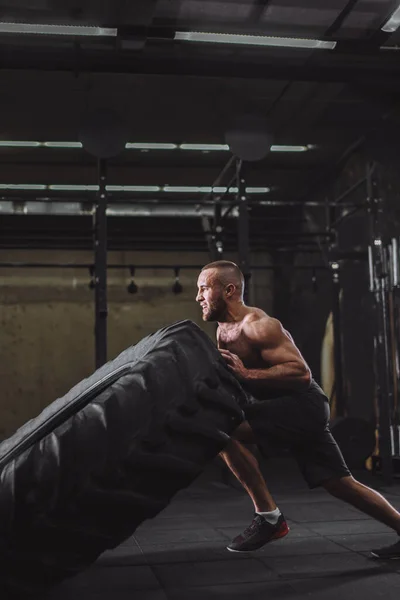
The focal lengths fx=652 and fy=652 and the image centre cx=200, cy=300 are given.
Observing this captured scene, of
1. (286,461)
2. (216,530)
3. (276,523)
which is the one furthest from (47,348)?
(276,523)

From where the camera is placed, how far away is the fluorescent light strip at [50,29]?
4570 mm

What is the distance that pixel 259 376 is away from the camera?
269 cm

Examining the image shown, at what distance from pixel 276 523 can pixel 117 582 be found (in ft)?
2.67

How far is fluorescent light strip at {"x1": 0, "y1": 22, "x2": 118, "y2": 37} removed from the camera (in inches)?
180

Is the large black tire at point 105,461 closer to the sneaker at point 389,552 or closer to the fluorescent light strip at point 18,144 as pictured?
the sneaker at point 389,552

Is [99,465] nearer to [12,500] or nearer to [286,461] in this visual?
[12,500]

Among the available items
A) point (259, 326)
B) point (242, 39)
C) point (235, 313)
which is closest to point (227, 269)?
point (235, 313)

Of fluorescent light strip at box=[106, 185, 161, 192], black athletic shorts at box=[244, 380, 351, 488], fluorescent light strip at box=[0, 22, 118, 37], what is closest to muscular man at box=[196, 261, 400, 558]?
black athletic shorts at box=[244, 380, 351, 488]

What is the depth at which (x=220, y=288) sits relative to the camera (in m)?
2.97

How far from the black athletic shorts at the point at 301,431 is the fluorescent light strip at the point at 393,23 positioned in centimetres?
295

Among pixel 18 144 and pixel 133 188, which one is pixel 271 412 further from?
pixel 133 188

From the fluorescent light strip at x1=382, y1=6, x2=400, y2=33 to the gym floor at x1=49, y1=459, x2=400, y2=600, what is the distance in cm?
327

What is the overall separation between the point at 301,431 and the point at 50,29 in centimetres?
343

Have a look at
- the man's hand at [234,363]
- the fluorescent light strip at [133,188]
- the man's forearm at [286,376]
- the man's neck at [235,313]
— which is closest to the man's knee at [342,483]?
the man's forearm at [286,376]
